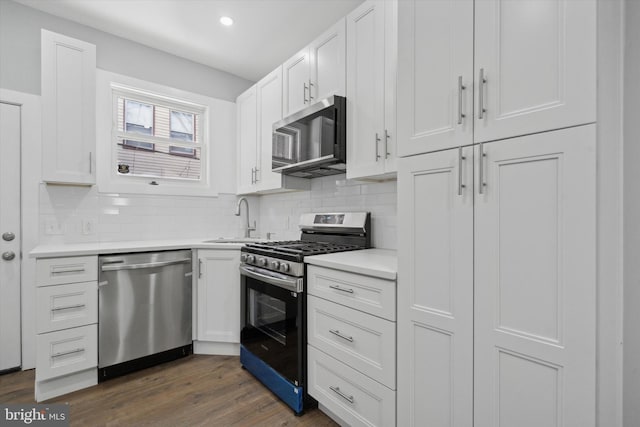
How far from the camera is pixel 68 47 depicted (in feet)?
7.73

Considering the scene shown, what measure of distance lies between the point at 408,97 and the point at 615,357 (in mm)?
1184

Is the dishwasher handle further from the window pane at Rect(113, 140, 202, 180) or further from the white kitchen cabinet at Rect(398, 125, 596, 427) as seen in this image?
the white kitchen cabinet at Rect(398, 125, 596, 427)

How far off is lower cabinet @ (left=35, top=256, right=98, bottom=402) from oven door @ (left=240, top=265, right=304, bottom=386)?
41.6 inches

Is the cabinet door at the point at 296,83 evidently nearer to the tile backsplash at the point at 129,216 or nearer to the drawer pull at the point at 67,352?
the tile backsplash at the point at 129,216

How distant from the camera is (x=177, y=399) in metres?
2.04

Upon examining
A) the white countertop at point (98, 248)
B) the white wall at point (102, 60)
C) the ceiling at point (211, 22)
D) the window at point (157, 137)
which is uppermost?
the ceiling at point (211, 22)

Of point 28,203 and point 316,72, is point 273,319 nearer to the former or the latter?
point 316,72

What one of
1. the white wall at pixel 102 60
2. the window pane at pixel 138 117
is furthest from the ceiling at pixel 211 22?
the window pane at pixel 138 117

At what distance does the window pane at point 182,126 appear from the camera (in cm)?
326

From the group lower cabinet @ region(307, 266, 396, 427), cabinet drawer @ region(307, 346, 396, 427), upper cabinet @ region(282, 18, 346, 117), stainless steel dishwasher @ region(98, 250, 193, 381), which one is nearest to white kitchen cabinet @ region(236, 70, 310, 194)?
upper cabinet @ region(282, 18, 346, 117)

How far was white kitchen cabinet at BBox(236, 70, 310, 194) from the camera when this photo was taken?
280 cm

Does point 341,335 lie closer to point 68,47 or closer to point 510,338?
point 510,338

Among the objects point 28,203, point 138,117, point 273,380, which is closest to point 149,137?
point 138,117

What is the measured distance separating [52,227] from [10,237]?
0.26 metres
